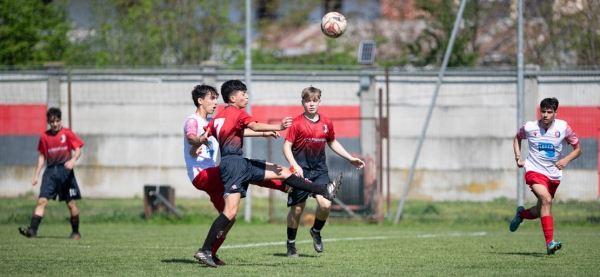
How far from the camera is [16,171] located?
59.1 ft

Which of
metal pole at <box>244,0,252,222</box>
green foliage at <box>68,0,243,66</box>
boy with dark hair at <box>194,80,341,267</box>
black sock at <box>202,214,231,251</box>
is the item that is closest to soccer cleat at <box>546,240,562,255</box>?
boy with dark hair at <box>194,80,341,267</box>

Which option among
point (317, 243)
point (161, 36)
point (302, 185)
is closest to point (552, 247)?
point (317, 243)

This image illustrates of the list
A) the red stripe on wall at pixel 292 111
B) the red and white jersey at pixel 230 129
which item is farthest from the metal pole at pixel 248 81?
the red and white jersey at pixel 230 129

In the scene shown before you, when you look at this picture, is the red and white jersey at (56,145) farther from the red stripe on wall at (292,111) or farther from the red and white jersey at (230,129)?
the red stripe on wall at (292,111)

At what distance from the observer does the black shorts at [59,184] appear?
42.8 ft

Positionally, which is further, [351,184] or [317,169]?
[351,184]

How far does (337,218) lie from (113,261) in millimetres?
8535

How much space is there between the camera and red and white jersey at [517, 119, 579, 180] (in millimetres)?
10047

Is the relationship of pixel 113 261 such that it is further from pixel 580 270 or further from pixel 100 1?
pixel 100 1

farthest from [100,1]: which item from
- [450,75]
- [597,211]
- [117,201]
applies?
[597,211]

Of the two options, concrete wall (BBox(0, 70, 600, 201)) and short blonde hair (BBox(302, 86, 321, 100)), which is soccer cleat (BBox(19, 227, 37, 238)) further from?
short blonde hair (BBox(302, 86, 321, 100))

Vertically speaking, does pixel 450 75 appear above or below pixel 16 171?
A: above

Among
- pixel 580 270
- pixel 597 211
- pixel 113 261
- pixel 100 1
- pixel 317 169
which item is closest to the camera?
pixel 580 270

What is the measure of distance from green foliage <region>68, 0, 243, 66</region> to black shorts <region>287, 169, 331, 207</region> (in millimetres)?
Answer: 18216
